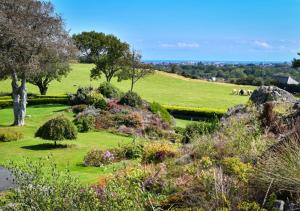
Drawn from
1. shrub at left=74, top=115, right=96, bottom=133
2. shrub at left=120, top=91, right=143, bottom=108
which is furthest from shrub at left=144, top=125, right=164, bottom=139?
shrub at left=120, top=91, right=143, bottom=108

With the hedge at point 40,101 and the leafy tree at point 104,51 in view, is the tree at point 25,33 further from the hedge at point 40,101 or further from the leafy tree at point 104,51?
the leafy tree at point 104,51

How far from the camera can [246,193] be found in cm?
887

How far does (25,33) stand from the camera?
96.6 feet

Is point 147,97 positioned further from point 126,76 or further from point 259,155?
point 259,155

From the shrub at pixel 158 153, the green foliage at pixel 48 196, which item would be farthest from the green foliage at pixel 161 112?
the green foliage at pixel 48 196

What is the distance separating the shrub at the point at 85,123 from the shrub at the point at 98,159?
432 inches

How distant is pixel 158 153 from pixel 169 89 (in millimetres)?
58628

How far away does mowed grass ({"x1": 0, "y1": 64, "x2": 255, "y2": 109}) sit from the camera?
59844 mm

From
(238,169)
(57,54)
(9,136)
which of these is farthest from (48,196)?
(57,54)

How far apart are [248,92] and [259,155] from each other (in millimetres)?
60530

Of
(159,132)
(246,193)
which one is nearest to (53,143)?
(159,132)

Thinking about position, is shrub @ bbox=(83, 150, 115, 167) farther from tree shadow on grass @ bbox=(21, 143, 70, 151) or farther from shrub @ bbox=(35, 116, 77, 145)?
tree shadow on grass @ bbox=(21, 143, 70, 151)

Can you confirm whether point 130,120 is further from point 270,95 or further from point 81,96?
point 270,95

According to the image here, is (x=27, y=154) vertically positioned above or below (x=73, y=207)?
below
